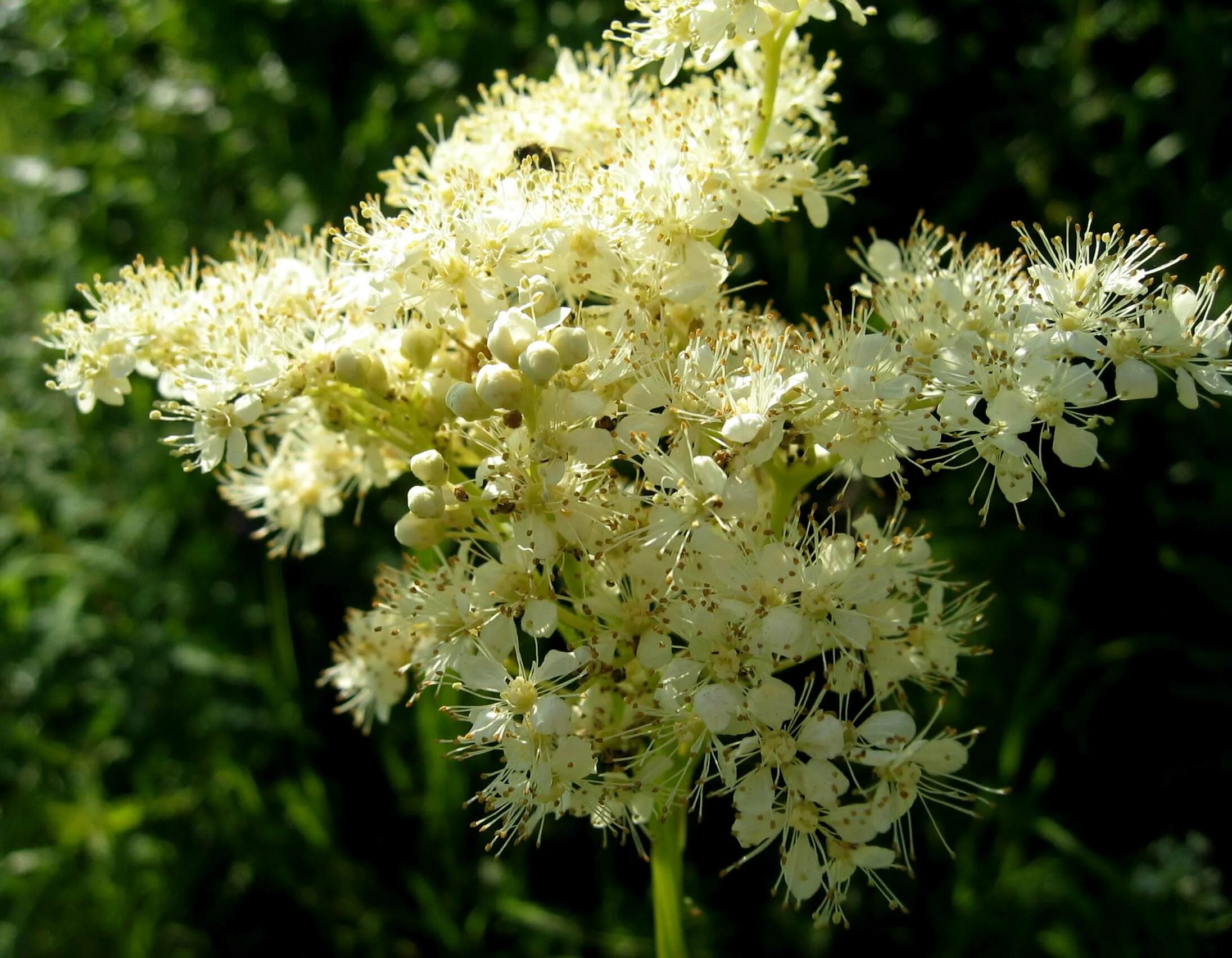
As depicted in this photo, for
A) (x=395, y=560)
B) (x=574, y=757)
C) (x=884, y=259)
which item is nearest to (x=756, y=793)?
(x=574, y=757)

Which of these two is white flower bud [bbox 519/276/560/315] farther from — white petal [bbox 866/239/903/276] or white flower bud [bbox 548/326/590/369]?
white petal [bbox 866/239/903/276]

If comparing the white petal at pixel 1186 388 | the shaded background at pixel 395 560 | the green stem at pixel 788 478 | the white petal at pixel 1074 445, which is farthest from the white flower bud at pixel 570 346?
the shaded background at pixel 395 560

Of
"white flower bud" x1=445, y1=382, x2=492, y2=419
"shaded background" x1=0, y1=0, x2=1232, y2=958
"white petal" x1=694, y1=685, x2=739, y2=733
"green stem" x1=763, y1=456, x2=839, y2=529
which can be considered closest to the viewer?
"white petal" x1=694, y1=685, x2=739, y2=733

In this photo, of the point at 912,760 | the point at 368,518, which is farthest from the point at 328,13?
the point at 912,760

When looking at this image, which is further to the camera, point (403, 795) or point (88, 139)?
point (88, 139)

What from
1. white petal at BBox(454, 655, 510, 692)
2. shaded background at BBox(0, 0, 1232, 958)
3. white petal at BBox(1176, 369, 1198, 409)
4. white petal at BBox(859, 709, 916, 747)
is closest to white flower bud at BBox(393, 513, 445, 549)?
white petal at BBox(454, 655, 510, 692)

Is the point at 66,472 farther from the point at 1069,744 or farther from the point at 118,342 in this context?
the point at 1069,744

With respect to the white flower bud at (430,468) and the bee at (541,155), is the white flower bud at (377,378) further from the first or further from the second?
the bee at (541,155)
